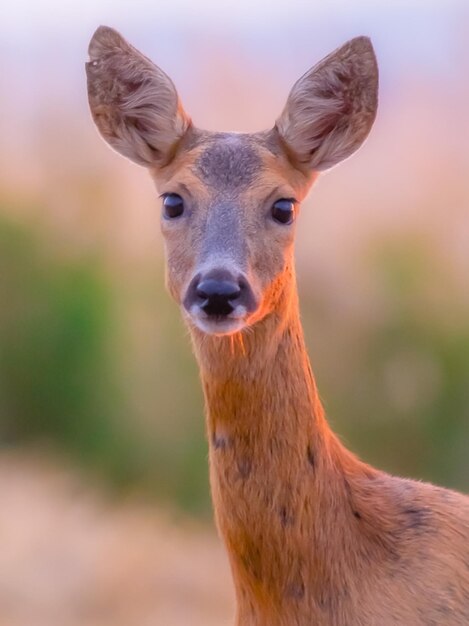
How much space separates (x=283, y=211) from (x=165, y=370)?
589cm

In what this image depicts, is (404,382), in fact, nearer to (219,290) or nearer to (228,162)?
(228,162)

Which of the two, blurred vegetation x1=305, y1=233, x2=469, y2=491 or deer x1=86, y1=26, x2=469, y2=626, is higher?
blurred vegetation x1=305, y1=233, x2=469, y2=491

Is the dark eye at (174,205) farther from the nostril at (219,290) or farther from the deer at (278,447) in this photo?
the nostril at (219,290)

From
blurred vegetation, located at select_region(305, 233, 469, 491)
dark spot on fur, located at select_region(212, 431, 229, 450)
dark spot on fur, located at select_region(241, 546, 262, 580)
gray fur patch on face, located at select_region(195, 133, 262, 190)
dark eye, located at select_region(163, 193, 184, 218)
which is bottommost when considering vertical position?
dark spot on fur, located at select_region(241, 546, 262, 580)

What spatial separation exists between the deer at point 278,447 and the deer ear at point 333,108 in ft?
0.03

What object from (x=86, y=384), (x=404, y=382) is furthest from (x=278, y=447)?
(x=86, y=384)

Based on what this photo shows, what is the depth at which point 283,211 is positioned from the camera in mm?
4961

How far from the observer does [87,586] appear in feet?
32.6

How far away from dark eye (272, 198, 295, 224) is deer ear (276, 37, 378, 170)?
352mm

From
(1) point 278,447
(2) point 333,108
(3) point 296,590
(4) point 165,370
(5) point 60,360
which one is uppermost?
(5) point 60,360

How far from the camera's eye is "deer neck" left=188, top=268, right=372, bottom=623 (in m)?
4.64

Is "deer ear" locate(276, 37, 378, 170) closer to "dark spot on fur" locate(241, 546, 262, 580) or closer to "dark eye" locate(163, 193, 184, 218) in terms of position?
"dark eye" locate(163, 193, 184, 218)

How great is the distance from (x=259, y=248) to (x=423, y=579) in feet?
4.27

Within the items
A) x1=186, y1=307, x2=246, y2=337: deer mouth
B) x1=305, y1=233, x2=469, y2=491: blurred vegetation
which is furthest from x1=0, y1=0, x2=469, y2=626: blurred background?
x1=186, y1=307, x2=246, y2=337: deer mouth
